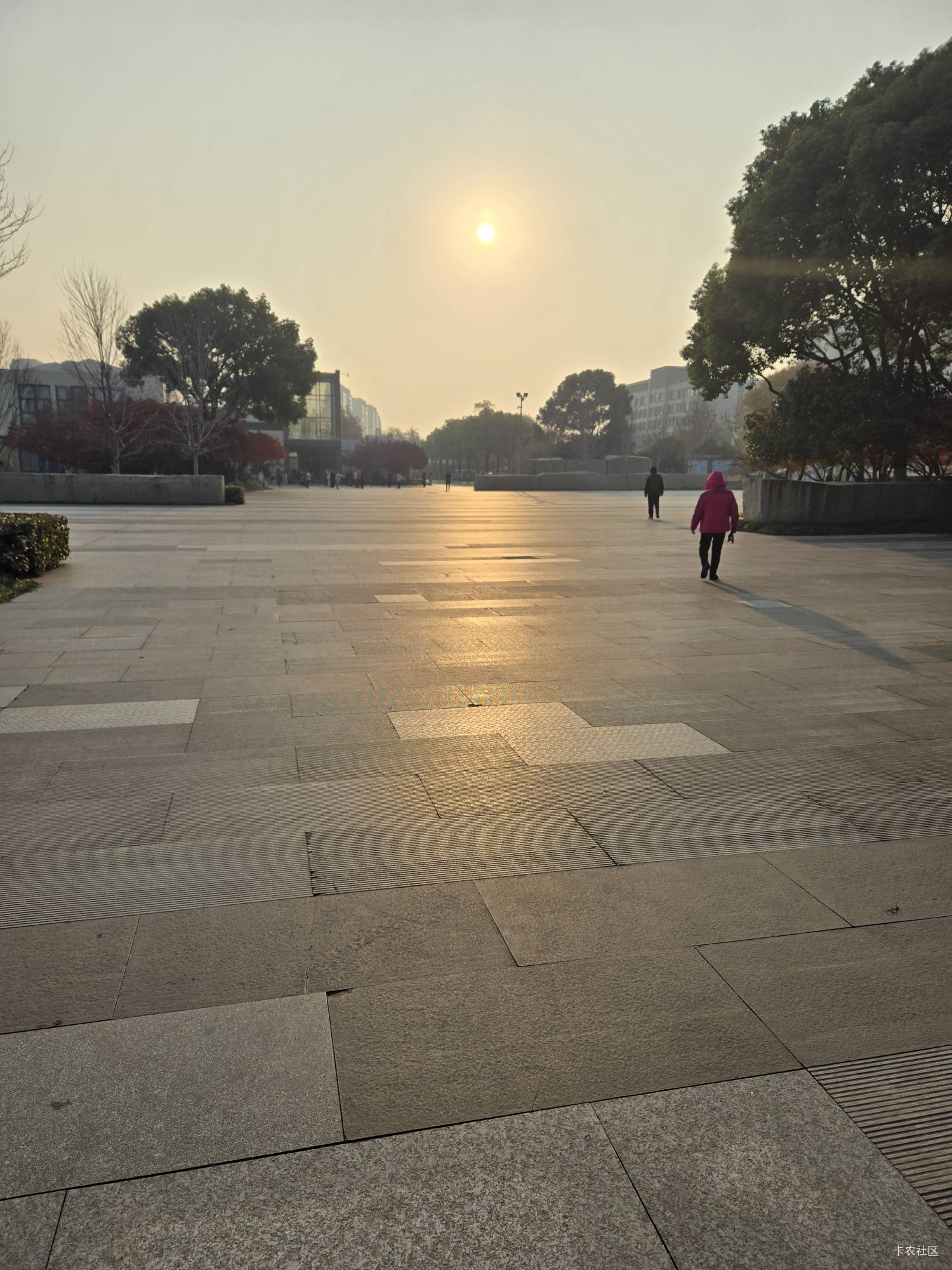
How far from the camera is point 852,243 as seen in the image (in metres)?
20.2

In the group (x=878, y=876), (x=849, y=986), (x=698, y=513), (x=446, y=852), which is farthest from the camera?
(x=698, y=513)

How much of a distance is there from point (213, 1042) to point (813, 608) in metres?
9.38

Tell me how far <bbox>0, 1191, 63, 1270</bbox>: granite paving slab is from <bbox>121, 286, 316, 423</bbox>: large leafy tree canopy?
46214 mm

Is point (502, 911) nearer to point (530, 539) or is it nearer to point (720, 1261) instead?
point (720, 1261)

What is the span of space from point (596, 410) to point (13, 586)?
316ft

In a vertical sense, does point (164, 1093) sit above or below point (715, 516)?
below

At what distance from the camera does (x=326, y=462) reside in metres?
94.9

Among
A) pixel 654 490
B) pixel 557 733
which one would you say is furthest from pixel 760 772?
pixel 654 490

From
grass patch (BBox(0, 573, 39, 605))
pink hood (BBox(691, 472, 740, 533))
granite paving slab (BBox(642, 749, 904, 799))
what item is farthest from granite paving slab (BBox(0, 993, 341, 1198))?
pink hood (BBox(691, 472, 740, 533))

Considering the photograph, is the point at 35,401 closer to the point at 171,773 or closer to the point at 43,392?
the point at 43,392

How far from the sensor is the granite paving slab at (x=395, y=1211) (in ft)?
6.15

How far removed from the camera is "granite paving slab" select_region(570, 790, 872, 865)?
3924mm

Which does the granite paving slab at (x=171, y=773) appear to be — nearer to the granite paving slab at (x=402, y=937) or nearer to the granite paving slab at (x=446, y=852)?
the granite paving slab at (x=446, y=852)

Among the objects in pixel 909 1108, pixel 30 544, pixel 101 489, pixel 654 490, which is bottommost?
pixel 909 1108
